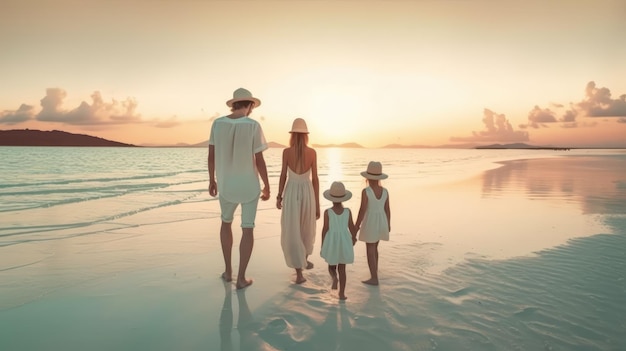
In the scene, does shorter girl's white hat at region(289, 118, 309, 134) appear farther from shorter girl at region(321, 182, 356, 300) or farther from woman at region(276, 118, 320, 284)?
shorter girl at region(321, 182, 356, 300)

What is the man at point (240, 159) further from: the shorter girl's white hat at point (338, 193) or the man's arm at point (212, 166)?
the shorter girl's white hat at point (338, 193)

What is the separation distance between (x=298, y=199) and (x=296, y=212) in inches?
7.3

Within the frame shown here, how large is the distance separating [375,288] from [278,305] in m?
1.36

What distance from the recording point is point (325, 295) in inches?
190

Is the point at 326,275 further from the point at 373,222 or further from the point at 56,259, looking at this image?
the point at 56,259

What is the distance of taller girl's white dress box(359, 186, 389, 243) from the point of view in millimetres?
5145

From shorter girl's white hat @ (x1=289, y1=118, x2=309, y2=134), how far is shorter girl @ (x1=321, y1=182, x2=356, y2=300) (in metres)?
0.92

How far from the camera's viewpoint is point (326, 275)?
565 cm

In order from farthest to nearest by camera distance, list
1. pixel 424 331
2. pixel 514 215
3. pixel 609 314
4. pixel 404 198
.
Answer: pixel 404 198 < pixel 514 215 < pixel 609 314 < pixel 424 331

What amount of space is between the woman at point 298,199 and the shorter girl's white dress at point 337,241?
0.61 metres

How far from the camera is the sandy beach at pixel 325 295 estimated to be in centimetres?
370

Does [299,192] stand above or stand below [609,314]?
above

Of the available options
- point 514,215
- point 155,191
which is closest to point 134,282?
point 514,215

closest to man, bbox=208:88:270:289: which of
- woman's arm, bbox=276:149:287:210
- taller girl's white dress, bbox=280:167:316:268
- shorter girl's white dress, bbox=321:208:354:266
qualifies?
woman's arm, bbox=276:149:287:210
